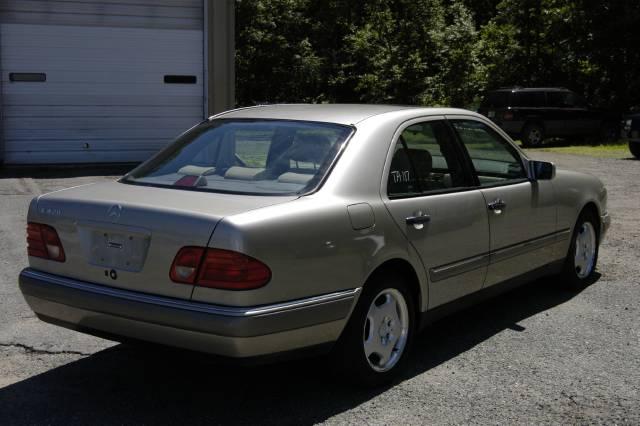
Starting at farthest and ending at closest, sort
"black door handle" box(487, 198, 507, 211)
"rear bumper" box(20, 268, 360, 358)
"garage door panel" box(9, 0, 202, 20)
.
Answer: "garage door panel" box(9, 0, 202, 20), "black door handle" box(487, 198, 507, 211), "rear bumper" box(20, 268, 360, 358)

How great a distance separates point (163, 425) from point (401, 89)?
27.1m

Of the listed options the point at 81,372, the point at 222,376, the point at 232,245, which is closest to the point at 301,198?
the point at 232,245

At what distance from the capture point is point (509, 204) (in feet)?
18.4

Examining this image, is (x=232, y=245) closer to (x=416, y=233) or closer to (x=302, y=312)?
(x=302, y=312)

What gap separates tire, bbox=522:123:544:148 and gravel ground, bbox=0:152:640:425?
18101 millimetres

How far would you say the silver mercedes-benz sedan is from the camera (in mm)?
3902

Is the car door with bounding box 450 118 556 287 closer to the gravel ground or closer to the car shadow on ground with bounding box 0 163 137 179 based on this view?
the gravel ground

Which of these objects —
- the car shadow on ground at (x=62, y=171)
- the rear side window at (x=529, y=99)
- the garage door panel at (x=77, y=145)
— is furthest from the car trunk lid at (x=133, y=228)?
the rear side window at (x=529, y=99)

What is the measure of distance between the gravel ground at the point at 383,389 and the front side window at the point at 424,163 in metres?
1.05

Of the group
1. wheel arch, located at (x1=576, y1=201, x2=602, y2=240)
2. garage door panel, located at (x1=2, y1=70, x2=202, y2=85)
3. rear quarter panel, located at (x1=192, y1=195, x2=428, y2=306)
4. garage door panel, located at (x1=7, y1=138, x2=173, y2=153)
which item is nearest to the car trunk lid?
rear quarter panel, located at (x1=192, y1=195, x2=428, y2=306)

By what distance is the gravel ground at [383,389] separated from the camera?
425cm

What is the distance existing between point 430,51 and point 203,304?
2832 cm

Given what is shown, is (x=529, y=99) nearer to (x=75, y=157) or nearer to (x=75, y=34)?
(x=75, y=34)

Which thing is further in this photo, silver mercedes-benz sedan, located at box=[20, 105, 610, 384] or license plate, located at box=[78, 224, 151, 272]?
license plate, located at box=[78, 224, 151, 272]
